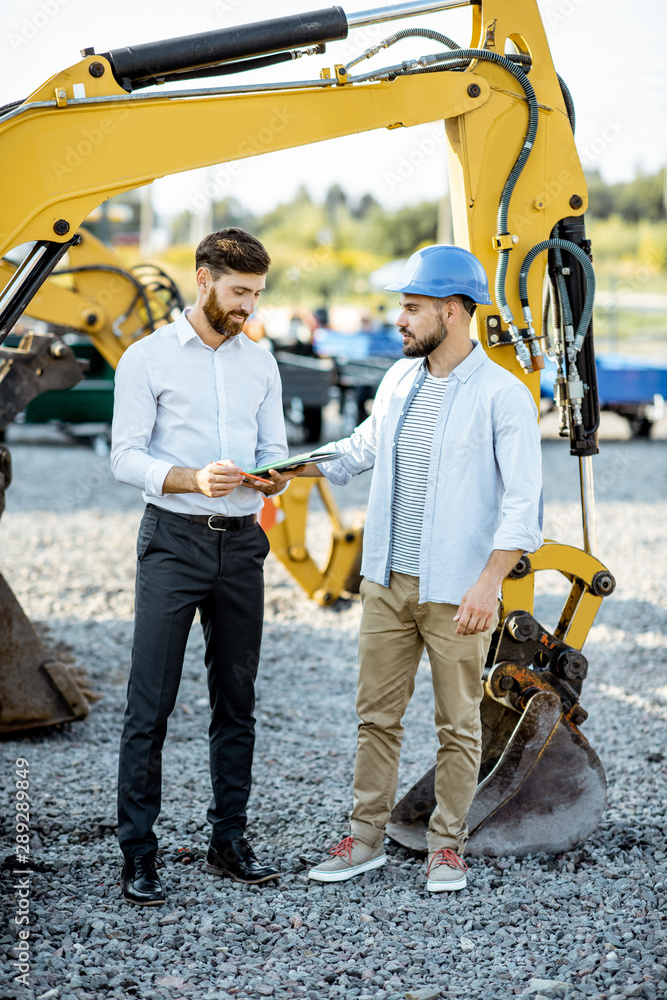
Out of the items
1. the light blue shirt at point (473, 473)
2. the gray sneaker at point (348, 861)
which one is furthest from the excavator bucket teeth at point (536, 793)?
the light blue shirt at point (473, 473)

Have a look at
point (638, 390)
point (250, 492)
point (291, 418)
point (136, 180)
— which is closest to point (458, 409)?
point (250, 492)

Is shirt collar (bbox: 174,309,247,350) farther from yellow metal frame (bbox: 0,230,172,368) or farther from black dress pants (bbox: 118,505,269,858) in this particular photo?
yellow metal frame (bbox: 0,230,172,368)

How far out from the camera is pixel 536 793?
386 centimetres

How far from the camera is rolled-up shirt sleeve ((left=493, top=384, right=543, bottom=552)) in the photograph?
3287 mm

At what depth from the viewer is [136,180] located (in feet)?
10.7

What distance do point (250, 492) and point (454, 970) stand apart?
1.71 metres

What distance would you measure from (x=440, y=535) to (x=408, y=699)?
0.65 m

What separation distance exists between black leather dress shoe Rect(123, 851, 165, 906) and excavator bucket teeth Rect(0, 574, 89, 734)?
1.88m

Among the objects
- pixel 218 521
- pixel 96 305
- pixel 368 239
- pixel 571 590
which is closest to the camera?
pixel 218 521

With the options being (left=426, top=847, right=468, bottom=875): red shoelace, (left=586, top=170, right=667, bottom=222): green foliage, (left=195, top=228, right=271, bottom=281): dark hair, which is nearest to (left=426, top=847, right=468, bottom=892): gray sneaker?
(left=426, top=847, right=468, bottom=875): red shoelace

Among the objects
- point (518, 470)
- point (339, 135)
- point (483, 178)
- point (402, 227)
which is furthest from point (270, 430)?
point (402, 227)

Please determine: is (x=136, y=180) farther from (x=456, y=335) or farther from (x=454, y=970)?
(x=454, y=970)

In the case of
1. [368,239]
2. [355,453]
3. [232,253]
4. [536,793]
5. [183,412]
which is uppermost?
[368,239]

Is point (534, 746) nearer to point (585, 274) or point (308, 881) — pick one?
point (308, 881)
